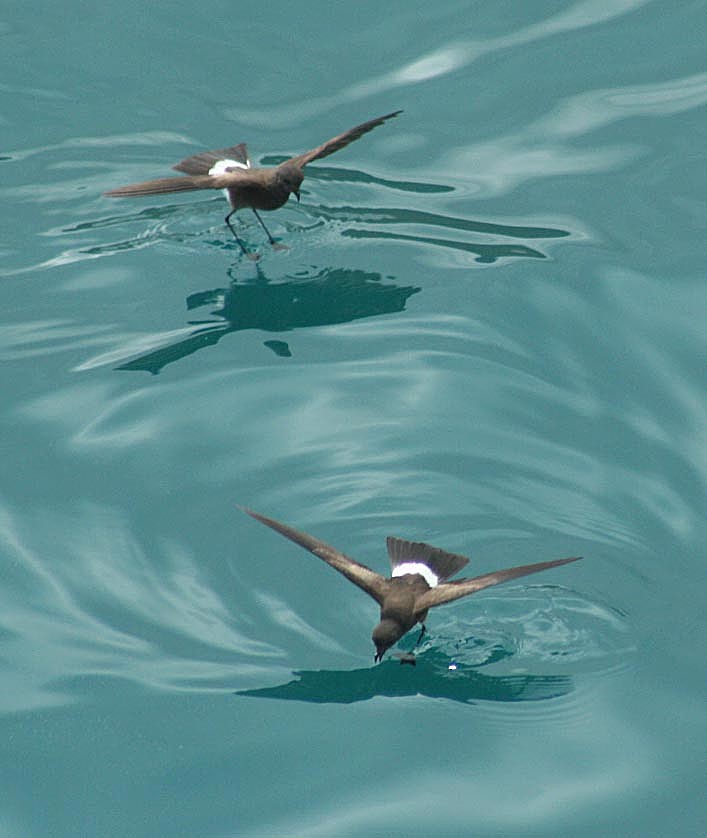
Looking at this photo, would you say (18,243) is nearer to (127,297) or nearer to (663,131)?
(127,297)

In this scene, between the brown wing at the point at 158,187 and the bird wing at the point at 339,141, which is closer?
the brown wing at the point at 158,187

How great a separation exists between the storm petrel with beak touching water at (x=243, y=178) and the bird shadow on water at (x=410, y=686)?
2883mm

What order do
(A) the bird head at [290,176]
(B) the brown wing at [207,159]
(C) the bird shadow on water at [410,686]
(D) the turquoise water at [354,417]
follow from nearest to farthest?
(D) the turquoise water at [354,417] → (C) the bird shadow on water at [410,686] → (A) the bird head at [290,176] → (B) the brown wing at [207,159]

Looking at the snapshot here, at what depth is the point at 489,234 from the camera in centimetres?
803

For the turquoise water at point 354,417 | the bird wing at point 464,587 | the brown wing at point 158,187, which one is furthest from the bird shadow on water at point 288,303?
the bird wing at point 464,587

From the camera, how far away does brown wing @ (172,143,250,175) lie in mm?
8234

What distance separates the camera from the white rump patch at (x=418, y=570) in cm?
540

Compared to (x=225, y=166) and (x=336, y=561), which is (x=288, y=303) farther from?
(x=336, y=561)

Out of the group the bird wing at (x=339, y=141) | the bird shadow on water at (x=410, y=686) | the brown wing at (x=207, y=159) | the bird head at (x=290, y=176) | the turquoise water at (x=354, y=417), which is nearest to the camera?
the turquoise water at (x=354, y=417)

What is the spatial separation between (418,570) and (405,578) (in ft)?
0.39

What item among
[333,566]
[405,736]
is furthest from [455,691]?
[333,566]

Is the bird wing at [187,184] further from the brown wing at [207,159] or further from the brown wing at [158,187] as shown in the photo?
the brown wing at [207,159]

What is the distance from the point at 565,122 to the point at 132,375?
3.43 meters

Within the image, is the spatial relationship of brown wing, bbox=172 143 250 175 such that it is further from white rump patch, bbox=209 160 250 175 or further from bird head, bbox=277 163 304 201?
bird head, bbox=277 163 304 201
